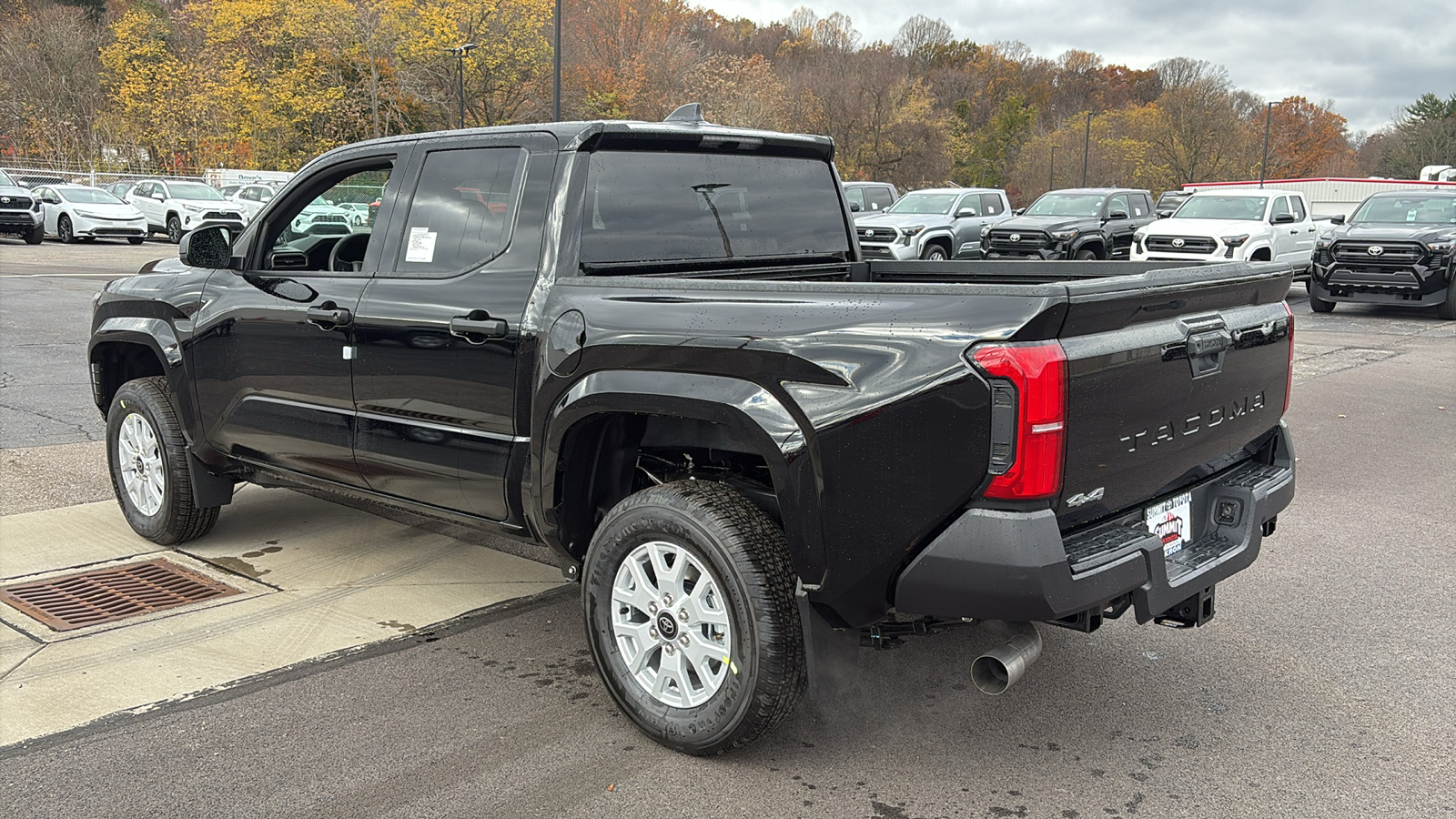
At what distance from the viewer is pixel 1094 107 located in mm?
112750

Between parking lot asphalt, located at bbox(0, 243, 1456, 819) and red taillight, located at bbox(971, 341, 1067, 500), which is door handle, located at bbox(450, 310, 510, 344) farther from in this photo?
red taillight, located at bbox(971, 341, 1067, 500)

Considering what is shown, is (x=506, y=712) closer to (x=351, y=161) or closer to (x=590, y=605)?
(x=590, y=605)

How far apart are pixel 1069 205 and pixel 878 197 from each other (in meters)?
5.09

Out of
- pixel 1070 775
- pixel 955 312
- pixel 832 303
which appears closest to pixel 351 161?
pixel 832 303

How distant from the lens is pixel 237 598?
15.9 feet

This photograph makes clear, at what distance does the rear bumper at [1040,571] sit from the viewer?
2.82 meters

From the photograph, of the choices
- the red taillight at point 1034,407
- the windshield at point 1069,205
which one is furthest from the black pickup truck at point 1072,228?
the red taillight at point 1034,407

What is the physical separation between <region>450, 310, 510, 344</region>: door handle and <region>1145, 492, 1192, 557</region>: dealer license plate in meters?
2.11

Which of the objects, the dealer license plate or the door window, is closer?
the dealer license plate

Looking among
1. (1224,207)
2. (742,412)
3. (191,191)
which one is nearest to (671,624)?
(742,412)

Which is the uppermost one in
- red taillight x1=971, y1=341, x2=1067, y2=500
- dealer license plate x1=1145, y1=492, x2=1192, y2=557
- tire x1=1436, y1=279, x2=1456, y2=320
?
red taillight x1=971, y1=341, x2=1067, y2=500

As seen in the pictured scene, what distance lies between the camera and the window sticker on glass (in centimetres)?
422

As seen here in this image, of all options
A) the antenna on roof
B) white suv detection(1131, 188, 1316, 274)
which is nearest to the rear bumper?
the antenna on roof

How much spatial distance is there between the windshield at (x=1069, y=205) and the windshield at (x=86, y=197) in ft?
72.7
